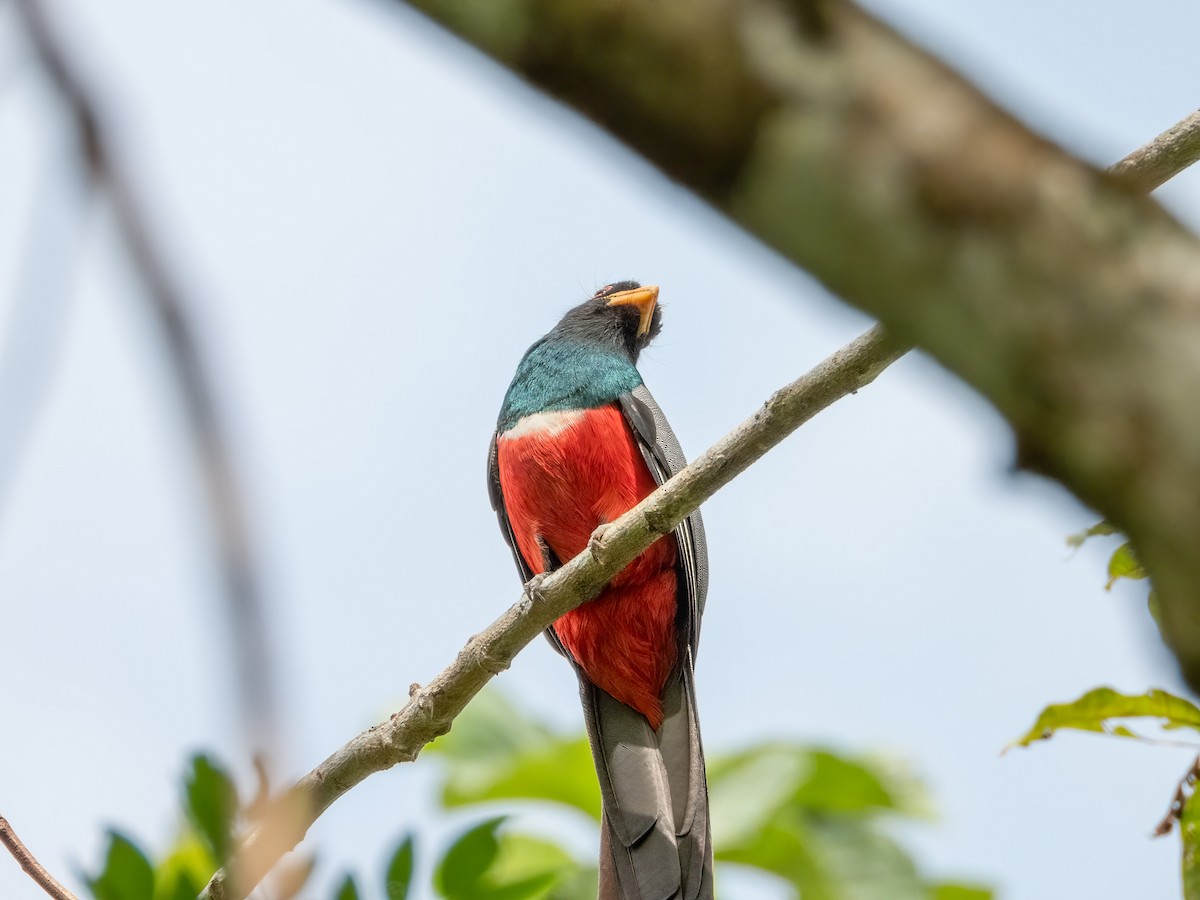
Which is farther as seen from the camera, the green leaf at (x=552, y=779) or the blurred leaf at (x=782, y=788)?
the green leaf at (x=552, y=779)

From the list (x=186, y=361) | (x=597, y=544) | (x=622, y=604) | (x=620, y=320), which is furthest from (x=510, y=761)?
(x=186, y=361)

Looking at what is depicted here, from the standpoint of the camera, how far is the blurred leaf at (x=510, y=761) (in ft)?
20.4

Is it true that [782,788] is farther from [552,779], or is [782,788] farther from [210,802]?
[210,802]

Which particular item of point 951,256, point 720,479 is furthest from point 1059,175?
point 720,479

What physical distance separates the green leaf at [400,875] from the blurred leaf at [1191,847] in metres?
1.58

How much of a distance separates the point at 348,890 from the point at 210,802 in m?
0.46

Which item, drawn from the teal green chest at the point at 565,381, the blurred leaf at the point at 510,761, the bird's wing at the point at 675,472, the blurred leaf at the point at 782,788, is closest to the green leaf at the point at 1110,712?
the bird's wing at the point at 675,472

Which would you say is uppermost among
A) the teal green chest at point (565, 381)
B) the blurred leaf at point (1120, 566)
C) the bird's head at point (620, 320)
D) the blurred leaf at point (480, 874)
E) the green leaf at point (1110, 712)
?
the bird's head at point (620, 320)

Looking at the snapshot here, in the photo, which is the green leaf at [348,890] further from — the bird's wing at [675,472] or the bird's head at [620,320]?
the bird's head at [620,320]

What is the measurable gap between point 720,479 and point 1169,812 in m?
1.32

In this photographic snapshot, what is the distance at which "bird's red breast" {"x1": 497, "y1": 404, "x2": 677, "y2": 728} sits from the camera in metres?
4.76

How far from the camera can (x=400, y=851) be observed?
7.50 ft

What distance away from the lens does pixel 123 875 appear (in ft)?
6.64

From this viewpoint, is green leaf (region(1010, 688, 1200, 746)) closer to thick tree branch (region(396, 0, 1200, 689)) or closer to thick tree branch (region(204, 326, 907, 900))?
thick tree branch (region(204, 326, 907, 900))
